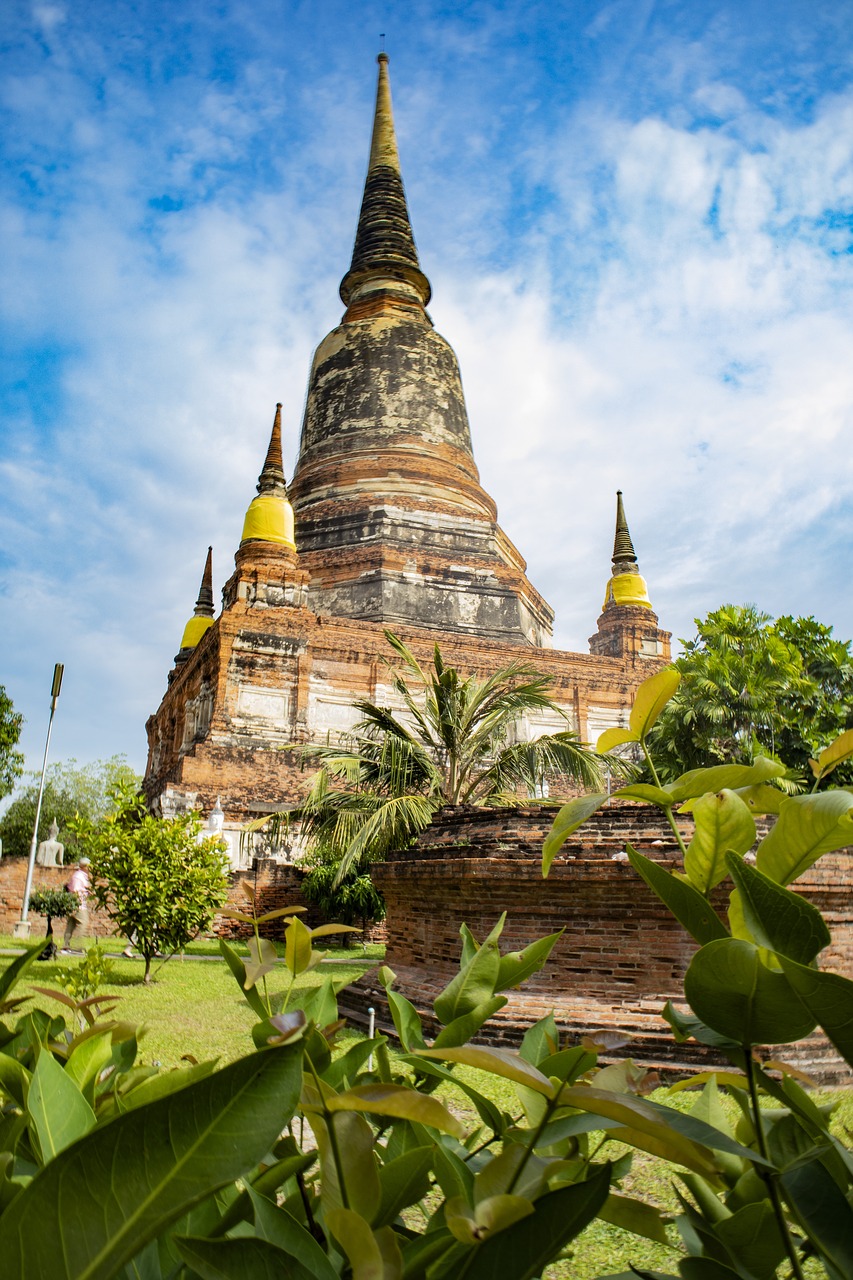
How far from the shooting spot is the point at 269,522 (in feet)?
64.2

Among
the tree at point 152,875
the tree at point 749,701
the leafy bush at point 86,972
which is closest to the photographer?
the leafy bush at point 86,972

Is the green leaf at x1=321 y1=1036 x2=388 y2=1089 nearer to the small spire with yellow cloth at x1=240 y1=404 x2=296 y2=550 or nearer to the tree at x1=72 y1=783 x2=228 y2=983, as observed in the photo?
the tree at x1=72 y1=783 x2=228 y2=983

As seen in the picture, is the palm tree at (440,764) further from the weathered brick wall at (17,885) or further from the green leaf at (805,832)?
the green leaf at (805,832)

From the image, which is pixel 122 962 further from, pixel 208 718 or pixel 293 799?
pixel 208 718

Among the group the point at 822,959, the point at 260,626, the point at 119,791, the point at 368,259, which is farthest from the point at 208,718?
the point at 368,259

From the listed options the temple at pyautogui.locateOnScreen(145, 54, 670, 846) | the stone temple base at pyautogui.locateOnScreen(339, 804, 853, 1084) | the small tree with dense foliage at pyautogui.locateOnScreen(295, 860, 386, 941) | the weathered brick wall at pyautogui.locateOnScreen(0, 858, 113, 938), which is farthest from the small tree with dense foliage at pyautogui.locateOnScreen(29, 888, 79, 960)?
the stone temple base at pyautogui.locateOnScreen(339, 804, 853, 1084)

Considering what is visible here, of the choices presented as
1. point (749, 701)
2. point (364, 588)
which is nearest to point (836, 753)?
point (749, 701)

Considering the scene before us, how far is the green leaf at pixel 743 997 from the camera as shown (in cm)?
62

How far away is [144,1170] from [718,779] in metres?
0.57

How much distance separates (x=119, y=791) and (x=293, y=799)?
5.96 m

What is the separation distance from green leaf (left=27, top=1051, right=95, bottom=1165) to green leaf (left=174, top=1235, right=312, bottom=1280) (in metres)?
0.25

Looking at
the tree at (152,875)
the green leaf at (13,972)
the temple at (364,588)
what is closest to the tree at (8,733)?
the temple at (364,588)

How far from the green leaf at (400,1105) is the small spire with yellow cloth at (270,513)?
743 inches

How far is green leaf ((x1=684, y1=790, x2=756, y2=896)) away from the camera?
0.76m
